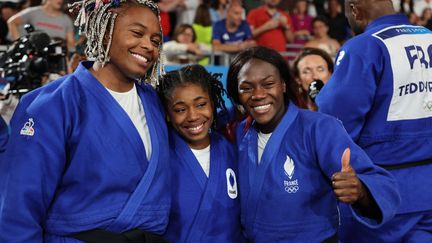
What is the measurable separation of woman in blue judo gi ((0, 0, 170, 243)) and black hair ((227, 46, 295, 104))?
1.61ft

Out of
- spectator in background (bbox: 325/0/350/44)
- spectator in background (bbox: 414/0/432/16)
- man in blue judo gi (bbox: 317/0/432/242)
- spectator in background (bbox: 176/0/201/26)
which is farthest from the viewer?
spectator in background (bbox: 414/0/432/16)

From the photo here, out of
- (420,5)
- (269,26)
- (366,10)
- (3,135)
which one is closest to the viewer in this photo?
(3,135)

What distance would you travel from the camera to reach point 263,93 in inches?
114

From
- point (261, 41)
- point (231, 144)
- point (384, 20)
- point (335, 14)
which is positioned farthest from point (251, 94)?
point (335, 14)

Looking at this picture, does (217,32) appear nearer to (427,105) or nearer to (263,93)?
(427,105)

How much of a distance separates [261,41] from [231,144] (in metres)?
5.27

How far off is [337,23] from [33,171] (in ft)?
23.9

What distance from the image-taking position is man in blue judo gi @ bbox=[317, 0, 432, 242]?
3.13 metres

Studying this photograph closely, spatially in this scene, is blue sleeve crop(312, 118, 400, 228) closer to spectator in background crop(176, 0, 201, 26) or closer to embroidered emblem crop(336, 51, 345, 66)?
embroidered emblem crop(336, 51, 345, 66)

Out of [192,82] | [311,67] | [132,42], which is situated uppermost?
[132,42]

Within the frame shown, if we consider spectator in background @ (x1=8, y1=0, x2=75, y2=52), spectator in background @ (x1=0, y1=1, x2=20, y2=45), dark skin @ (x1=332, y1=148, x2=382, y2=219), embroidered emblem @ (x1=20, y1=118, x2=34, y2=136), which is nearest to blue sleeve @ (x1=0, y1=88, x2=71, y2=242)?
embroidered emblem @ (x1=20, y1=118, x2=34, y2=136)

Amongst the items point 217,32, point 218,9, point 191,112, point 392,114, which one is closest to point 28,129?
point 191,112

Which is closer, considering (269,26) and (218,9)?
(269,26)

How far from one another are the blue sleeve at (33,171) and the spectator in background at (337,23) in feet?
22.8
